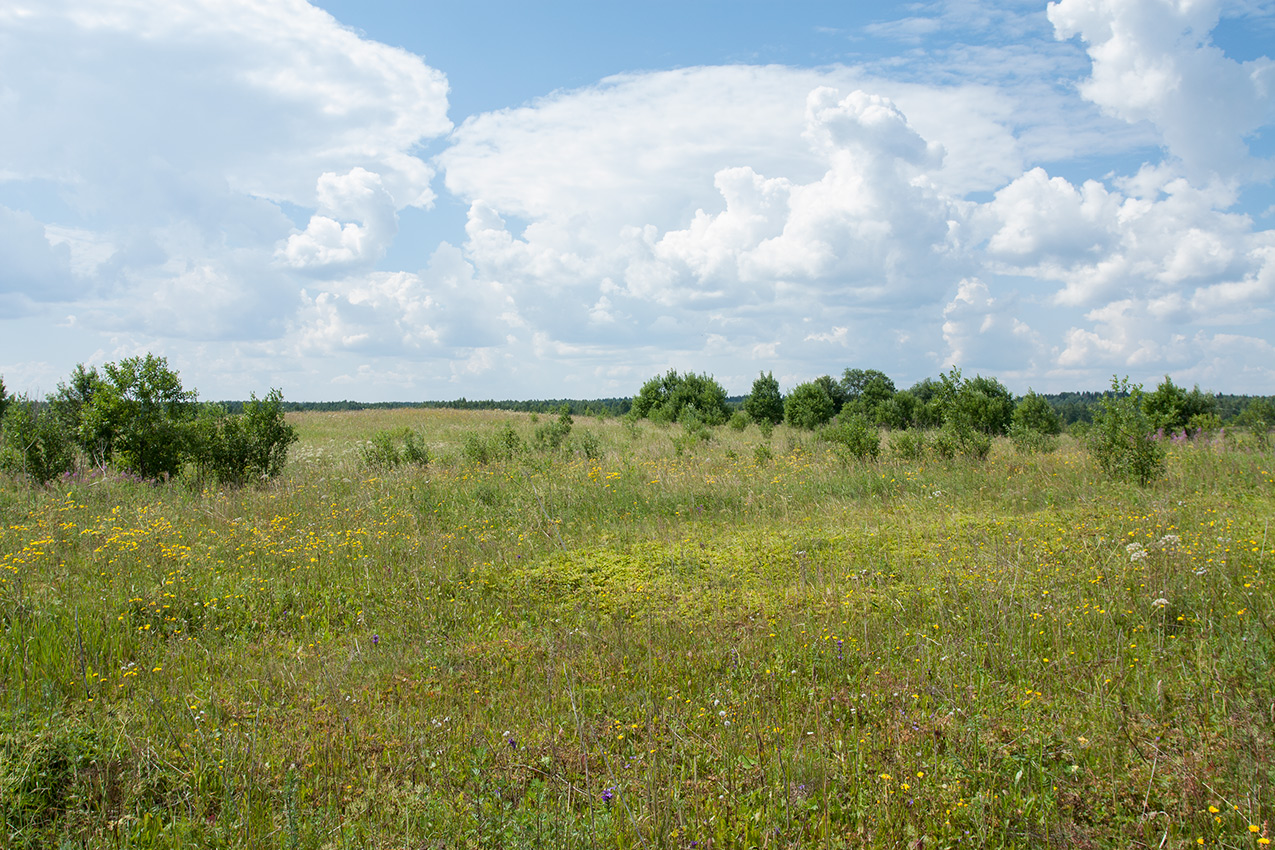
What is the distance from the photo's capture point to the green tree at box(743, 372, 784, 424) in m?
50.1

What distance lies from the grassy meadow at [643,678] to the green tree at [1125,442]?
54.0 inches

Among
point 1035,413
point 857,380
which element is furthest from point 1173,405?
point 857,380

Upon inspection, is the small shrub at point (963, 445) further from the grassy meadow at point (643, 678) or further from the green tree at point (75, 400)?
the green tree at point (75, 400)

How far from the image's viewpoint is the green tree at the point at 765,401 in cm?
5012

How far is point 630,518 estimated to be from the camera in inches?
374

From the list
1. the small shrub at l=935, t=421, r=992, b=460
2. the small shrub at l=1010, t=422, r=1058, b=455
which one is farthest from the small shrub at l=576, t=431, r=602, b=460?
the small shrub at l=1010, t=422, r=1058, b=455

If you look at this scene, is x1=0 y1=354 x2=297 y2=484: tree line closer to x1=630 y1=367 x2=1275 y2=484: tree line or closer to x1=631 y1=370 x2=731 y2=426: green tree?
x1=630 y1=367 x2=1275 y2=484: tree line

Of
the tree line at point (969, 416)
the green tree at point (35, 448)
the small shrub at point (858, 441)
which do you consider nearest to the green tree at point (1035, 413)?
the tree line at point (969, 416)

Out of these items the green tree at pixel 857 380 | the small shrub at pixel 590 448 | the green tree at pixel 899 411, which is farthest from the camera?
the green tree at pixel 857 380

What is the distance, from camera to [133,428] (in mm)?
12883

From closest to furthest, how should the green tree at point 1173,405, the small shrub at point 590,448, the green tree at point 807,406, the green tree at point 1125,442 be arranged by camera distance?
the green tree at point 1125,442 < the small shrub at point 590,448 < the green tree at point 1173,405 < the green tree at point 807,406

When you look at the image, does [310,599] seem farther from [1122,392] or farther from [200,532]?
[1122,392]

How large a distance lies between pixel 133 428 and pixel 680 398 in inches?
1394

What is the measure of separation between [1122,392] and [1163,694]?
9.69m
